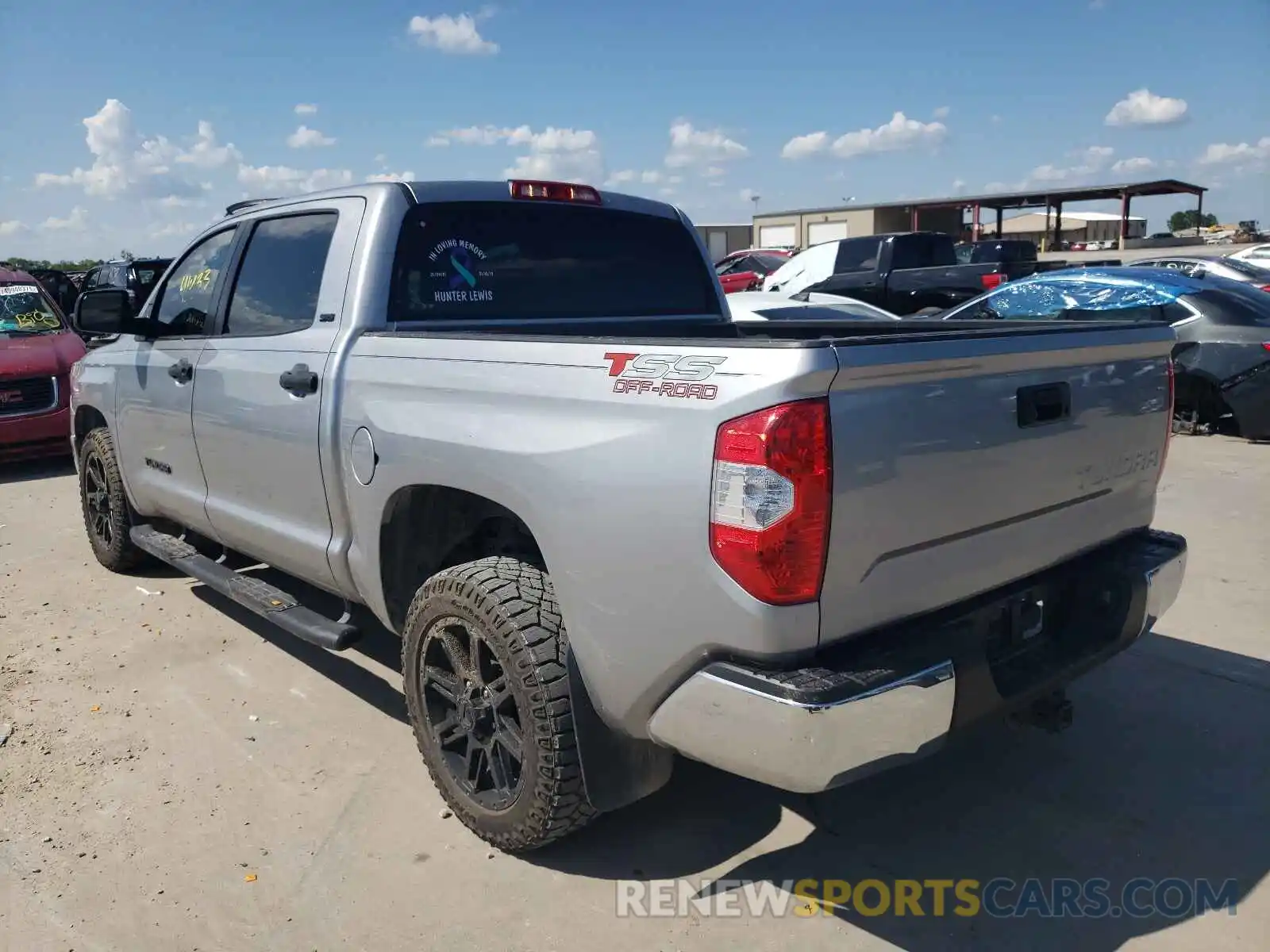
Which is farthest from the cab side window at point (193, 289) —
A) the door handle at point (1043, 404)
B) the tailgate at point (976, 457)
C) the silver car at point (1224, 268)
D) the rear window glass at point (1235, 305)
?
the silver car at point (1224, 268)

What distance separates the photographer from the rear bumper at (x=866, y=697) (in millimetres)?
2203

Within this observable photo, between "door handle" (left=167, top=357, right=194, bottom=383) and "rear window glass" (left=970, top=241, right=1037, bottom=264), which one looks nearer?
"door handle" (left=167, top=357, right=194, bottom=383)

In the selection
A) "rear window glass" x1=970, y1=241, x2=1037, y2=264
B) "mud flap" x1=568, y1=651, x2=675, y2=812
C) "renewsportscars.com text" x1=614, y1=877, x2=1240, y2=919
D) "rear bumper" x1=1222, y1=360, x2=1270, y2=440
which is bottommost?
"renewsportscars.com text" x1=614, y1=877, x2=1240, y2=919

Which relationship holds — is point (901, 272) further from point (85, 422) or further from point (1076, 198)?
point (1076, 198)

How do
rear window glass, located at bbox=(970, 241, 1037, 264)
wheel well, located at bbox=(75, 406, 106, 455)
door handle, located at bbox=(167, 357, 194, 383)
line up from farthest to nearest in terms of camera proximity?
rear window glass, located at bbox=(970, 241, 1037, 264) < wheel well, located at bbox=(75, 406, 106, 455) < door handle, located at bbox=(167, 357, 194, 383)

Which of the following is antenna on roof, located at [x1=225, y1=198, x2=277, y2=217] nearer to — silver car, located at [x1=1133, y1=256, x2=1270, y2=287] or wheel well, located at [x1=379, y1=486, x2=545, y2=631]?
wheel well, located at [x1=379, y1=486, x2=545, y2=631]

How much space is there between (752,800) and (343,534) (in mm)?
1684

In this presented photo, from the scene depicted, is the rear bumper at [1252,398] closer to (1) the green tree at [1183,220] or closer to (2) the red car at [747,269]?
(2) the red car at [747,269]

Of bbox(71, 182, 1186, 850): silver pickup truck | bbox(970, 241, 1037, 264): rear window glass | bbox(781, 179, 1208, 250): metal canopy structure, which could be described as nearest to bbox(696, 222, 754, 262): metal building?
bbox(781, 179, 1208, 250): metal canopy structure

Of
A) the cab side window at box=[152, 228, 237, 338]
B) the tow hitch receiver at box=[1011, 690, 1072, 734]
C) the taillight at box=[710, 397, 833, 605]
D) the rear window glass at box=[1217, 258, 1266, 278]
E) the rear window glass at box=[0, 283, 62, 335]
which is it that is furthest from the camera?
the rear window glass at box=[1217, 258, 1266, 278]

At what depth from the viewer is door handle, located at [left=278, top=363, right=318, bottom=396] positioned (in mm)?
3537

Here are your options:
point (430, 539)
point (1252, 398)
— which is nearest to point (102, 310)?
point (430, 539)

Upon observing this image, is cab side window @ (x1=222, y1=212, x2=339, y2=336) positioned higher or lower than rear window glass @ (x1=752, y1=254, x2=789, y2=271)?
higher

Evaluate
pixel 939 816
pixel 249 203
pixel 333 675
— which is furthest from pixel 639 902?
pixel 249 203
